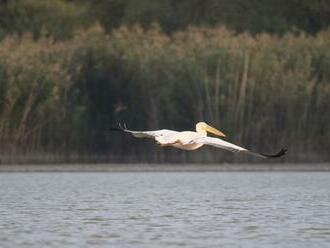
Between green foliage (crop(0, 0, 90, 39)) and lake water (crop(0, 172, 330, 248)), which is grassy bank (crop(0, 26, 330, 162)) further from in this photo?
green foliage (crop(0, 0, 90, 39))

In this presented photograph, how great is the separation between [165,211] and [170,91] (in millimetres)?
23136

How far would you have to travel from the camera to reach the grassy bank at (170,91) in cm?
5428

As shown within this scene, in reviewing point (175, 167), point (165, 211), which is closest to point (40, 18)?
point (175, 167)

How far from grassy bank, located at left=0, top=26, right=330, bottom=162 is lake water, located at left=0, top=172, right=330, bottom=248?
15.8 ft

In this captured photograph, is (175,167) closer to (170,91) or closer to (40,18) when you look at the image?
(170,91)

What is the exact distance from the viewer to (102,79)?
5706 centimetres

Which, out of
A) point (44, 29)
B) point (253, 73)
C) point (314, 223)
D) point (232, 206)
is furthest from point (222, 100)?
point (314, 223)

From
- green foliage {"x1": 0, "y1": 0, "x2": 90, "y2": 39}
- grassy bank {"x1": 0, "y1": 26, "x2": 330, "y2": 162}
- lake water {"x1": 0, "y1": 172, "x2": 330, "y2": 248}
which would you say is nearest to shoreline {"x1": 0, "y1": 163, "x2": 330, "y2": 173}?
grassy bank {"x1": 0, "y1": 26, "x2": 330, "y2": 162}

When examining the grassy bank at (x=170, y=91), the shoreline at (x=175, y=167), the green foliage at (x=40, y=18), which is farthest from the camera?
the green foliage at (x=40, y=18)

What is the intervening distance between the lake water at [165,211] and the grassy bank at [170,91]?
15.8 feet

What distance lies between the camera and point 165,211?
3225cm

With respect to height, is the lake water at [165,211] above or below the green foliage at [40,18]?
below

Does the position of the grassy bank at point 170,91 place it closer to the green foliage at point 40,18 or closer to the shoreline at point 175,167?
the shoreline at point 175,167

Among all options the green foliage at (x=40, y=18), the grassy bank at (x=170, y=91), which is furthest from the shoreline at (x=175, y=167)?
the green foliage at (x=40, y=18)
